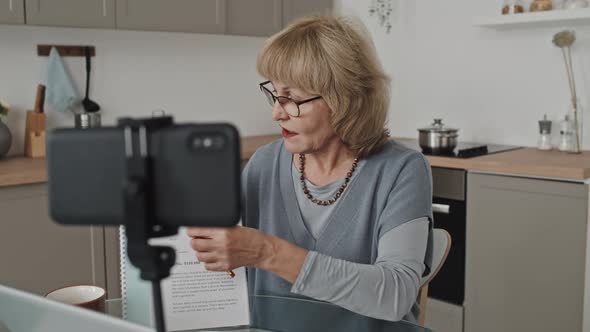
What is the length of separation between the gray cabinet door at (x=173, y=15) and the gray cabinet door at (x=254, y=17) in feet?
0.23

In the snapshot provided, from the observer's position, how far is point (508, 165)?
8.53ft

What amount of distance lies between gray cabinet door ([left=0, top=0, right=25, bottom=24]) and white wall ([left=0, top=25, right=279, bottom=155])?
0.33m

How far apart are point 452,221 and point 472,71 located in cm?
99

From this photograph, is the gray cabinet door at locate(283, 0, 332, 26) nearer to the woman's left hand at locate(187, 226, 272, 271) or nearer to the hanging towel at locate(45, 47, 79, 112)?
the hanging towel at locate(45, 47, 79, 112)

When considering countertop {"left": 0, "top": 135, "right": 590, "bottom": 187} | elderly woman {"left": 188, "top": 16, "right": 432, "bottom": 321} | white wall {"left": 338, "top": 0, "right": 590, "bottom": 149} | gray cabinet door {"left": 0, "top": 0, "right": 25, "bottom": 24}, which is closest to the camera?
elderly woman {"left": 188, "top": 16, "right": 432, "bottom": 321}

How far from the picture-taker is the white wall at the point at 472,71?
312cm

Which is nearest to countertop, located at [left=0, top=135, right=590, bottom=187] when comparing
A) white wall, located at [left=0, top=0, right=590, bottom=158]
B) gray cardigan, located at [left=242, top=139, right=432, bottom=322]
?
white wall, located at [left=0, top=0, right=590, bottom=158]

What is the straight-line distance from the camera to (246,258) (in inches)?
47.3

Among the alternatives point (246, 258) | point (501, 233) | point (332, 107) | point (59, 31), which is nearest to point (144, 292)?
point (246, 258)

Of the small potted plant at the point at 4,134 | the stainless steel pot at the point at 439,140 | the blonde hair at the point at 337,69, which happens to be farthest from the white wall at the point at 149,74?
the blonde hair at the point at 337,69

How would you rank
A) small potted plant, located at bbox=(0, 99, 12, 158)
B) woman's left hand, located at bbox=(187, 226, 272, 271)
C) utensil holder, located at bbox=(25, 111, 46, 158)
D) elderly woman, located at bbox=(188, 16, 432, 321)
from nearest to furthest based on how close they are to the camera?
woman's left hand, located at bbox=(187, 226, 272, 271), elderly woman, located at bbox=(188, 16, 432, 321), small potted plant, located at bbox=(0, 99, 12, 158), utensil holder, located at bbox=(25, 111, 46, 158)

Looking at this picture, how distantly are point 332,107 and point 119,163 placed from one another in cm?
106

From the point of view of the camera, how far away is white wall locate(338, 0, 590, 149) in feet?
10.2

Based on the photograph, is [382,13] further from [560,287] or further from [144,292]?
[144,292]
